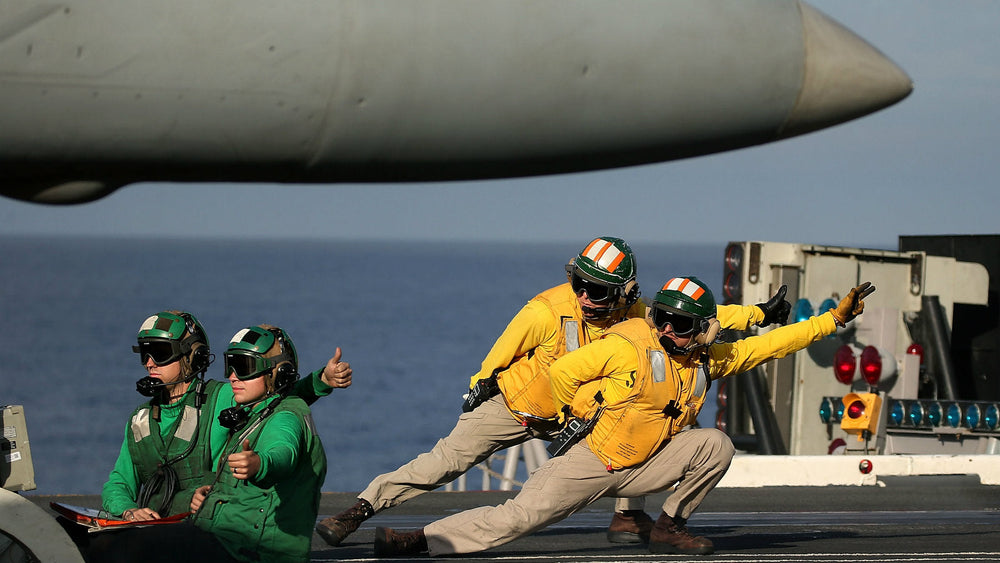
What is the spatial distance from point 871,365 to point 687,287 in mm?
5847

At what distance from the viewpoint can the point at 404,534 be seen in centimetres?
752

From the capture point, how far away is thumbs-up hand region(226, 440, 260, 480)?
213 inches

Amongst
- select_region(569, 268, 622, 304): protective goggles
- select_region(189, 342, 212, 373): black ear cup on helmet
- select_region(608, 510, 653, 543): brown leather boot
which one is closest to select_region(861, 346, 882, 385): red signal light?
select_region(608, 510, 653, 543): brown leather boot

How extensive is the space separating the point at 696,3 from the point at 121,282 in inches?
7485

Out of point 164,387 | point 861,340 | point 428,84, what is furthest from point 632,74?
point 861,340

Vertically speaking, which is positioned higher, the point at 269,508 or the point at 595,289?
the point at 595,289

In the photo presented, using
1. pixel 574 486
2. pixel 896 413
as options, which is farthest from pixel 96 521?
pixel 896 413

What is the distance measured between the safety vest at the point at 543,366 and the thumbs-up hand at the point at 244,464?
113 inches

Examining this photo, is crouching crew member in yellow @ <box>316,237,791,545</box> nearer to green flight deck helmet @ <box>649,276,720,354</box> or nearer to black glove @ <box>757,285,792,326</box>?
black glove @ <box>757,285,792,326</box>

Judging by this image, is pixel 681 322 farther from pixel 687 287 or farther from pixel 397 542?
pixel 397 542

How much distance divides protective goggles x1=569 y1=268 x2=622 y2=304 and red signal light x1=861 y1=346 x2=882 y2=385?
5.60 m

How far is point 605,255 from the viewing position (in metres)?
7.85

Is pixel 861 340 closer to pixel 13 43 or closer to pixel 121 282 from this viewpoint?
pixel 13 43

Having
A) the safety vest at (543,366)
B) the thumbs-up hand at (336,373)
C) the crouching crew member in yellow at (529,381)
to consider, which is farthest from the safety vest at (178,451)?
the safety vest at (543,366)
